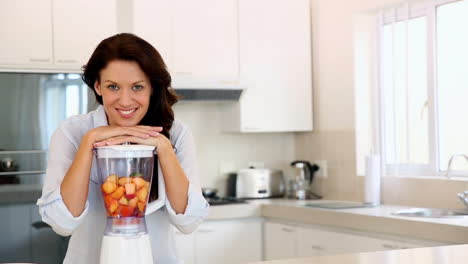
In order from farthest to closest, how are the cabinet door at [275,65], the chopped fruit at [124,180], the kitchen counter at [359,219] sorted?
1. the cabinet door at [275,65]
2. the kitchen counter at [359,219]
3. the chopped fruit at [124,180]

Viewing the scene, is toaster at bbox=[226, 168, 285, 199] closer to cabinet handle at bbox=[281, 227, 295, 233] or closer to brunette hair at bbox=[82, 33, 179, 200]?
cabinet handle at bbox=[281, 227, 295, 233]


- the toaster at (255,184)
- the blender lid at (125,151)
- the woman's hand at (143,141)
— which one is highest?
the woman's hand at (143,141)

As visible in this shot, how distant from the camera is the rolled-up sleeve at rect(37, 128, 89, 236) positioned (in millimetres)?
1815

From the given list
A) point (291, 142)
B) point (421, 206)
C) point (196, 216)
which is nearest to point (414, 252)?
point (196, 216)

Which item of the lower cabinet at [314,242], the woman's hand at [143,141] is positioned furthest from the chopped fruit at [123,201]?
the lower cabinet at [314,242]

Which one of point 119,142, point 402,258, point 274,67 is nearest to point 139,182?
point 119,142

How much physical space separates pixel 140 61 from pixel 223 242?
257 centimetres

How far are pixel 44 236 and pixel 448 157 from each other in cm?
217

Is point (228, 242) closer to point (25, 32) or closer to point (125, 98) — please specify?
point (25, 32)

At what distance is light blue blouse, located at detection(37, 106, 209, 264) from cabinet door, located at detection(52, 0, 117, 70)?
2032 millimetres

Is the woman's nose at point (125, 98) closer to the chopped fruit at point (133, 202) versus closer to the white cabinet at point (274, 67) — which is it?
the chopped fruit at point (133, 202)

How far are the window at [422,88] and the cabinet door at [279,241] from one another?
0.72 metres

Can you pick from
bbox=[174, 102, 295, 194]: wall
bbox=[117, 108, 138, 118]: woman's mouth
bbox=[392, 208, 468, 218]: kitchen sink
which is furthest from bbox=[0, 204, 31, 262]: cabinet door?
bbox=[117, 108, 138, 118]: woman's mouth

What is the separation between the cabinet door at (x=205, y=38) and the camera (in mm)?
4398
